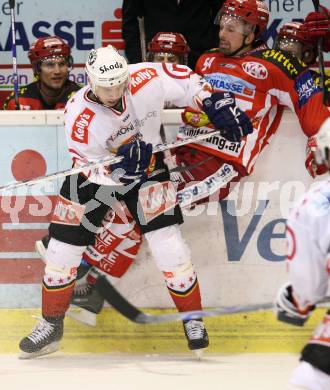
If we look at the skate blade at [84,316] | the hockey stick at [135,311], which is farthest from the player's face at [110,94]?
the hockey stick at [135,311]

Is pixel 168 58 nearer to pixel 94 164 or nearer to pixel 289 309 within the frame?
pixel 94 164

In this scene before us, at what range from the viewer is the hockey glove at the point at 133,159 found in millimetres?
4566

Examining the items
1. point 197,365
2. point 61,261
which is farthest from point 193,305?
point 61,261

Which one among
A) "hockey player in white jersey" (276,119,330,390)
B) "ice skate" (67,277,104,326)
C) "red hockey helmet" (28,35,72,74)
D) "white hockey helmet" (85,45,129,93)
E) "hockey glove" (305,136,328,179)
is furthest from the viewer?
→ "red hockey helmet" (28,35,72,74)

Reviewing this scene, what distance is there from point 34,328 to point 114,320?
14.0 inches

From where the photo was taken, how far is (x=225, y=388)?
447cm

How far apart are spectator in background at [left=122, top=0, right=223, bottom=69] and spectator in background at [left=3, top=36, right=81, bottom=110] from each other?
40cm

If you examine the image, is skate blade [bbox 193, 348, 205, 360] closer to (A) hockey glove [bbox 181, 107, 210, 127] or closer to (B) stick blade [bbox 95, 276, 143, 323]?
(A) hockey glove [bbox 181, 107, 210, 127]

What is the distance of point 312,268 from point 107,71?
156 centimetres

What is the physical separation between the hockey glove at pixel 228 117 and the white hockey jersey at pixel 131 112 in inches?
2.8

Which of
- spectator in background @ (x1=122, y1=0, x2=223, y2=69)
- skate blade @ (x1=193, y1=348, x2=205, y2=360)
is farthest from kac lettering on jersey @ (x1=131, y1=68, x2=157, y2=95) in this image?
skate blade @ (x1=193, y1=348, x2=205, y2=360)

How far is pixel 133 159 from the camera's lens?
180 inches

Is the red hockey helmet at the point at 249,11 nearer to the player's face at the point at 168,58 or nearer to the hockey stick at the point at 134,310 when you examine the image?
the player's face at the point at 168,58

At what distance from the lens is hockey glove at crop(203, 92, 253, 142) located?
4672 mm
